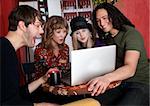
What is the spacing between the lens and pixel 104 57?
1.95 m

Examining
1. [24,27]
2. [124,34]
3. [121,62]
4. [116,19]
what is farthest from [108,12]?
[24,27]

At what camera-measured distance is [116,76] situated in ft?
6.33

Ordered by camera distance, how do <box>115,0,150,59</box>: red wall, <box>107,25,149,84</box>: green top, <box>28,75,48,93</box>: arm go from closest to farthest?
<box>28,75,48,93</box>: arm, <box>107,25,149,84</box>: green top, <box>115,0,150,59</box>: red wall

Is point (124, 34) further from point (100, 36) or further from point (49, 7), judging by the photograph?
point (49, 7)

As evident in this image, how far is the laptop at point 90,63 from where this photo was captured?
6.02 ft

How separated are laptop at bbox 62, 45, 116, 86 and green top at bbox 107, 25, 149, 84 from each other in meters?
0.31

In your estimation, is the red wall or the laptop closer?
the laptop

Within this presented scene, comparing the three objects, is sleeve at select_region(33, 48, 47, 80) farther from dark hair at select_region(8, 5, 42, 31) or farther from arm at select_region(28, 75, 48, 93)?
dark hair at select_region(8, 5, 42, 31)

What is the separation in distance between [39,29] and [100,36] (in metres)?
0.85

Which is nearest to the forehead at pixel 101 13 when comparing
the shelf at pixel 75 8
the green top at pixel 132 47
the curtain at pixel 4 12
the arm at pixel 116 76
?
the green top at pixel 132 47

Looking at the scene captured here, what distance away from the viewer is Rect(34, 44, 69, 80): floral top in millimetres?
2783

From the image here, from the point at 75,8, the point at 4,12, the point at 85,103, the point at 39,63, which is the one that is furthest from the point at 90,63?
the point at 4,12

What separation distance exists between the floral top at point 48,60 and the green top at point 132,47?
57 cm

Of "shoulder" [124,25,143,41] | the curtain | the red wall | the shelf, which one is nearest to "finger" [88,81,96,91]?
"shoulder" [124,25,143,41]
